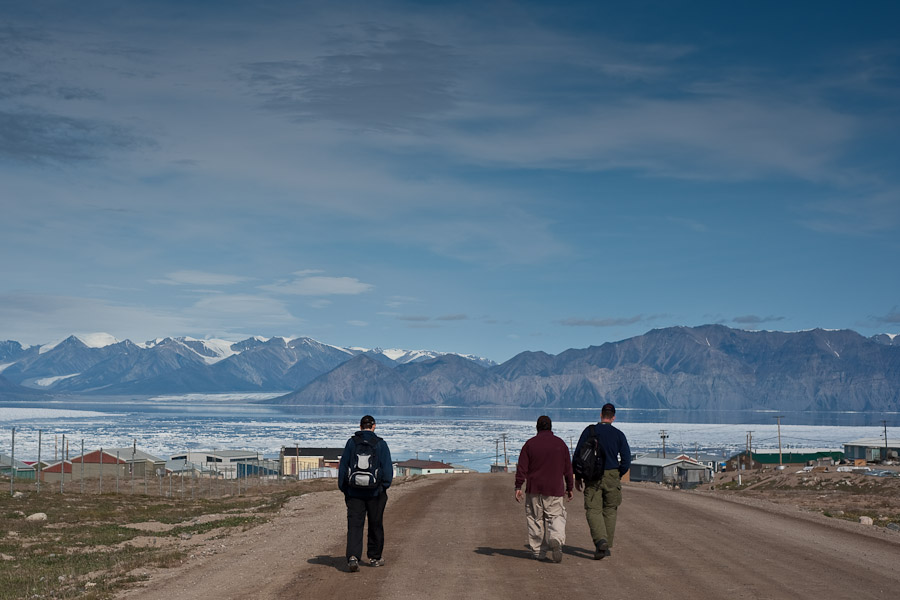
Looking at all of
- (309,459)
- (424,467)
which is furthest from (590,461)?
(309,459)

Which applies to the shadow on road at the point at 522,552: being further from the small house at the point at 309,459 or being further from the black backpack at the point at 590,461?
the small house at the point at 309,459

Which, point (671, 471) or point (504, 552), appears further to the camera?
point (671, 471)

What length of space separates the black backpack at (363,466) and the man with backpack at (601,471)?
11.1ft

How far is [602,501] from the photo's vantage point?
14602 millimetres

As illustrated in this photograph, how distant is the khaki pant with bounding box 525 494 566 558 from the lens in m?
13.9

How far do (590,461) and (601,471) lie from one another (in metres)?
0.24

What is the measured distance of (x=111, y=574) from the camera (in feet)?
48.2

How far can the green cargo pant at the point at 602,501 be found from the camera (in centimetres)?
1430

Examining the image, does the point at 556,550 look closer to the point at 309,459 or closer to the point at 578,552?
the point at 578,552

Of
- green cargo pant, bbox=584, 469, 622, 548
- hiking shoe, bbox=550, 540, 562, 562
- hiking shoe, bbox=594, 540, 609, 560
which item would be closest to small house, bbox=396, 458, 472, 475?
green cargo pant, bbox=584, 469, 622, 548

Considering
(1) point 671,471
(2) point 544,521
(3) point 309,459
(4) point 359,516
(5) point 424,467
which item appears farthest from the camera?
(3) point 309,459

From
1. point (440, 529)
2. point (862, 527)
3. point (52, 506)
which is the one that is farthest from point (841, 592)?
point (52, 506)

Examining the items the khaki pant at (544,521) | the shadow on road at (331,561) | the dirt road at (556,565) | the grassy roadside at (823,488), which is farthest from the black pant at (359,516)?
the grassy roadside at (823,488)

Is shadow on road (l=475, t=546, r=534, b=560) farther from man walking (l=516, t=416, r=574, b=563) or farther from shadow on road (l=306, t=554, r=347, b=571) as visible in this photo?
shadow on road (l=306, t=554, r=347, b=571)
